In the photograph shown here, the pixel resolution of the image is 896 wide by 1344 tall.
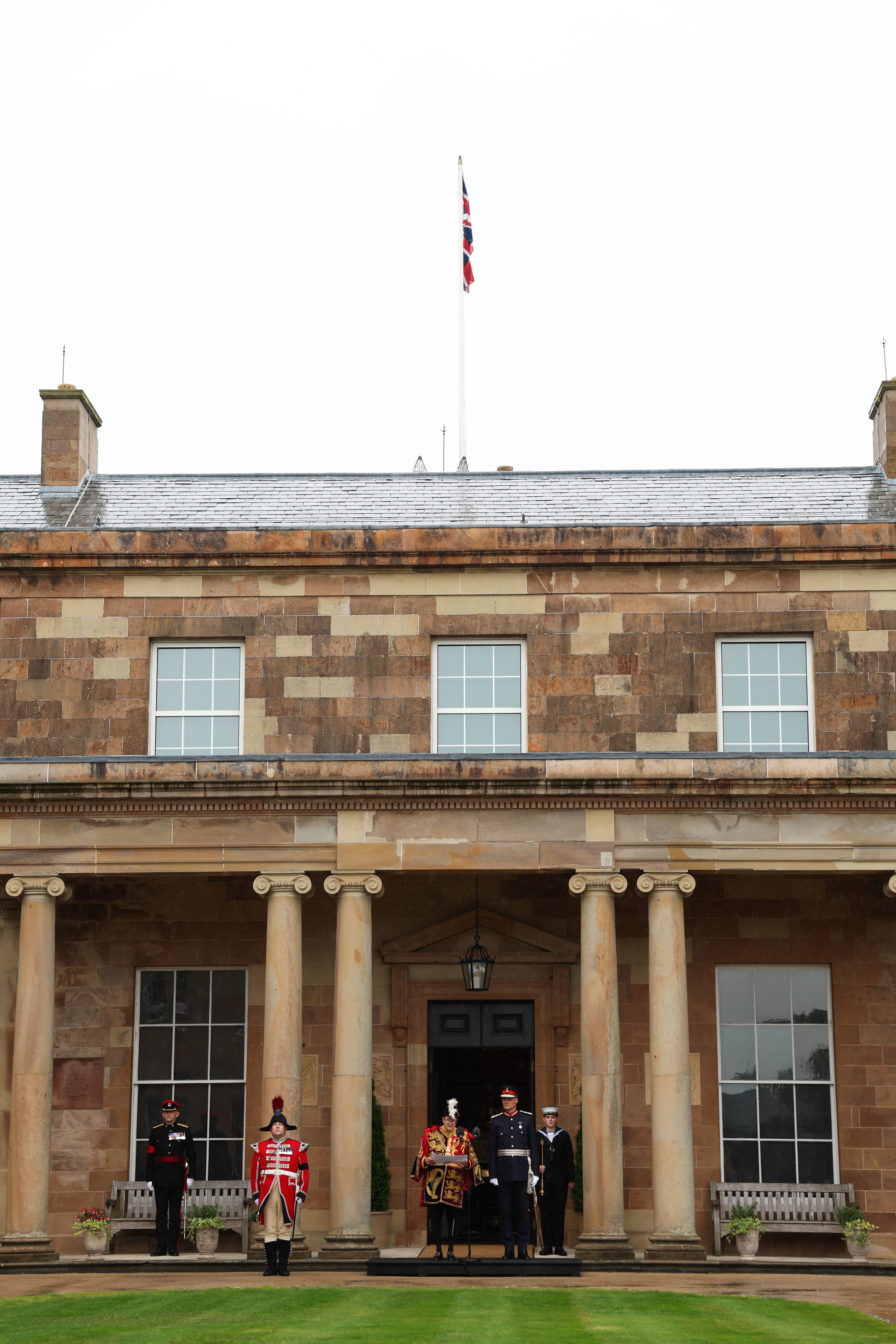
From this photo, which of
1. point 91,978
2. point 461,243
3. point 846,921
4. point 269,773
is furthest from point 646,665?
point 461,243

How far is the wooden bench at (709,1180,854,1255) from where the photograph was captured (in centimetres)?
2147

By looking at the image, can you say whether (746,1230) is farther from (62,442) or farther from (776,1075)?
(62,442)

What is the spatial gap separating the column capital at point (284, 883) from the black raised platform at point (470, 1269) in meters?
4.38

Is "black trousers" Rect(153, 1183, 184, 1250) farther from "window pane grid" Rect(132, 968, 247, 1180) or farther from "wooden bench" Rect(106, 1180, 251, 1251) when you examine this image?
"window pane grid" Rect(132, 968, 247, 1180)

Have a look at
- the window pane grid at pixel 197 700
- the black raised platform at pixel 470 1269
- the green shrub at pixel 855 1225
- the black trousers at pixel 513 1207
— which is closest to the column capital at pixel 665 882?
the black trousers at pixel 513 1207

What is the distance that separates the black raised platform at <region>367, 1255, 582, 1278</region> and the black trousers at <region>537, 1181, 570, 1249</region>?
1821mm

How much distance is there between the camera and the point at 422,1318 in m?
14.2

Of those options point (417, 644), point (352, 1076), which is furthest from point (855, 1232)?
point (417, 644)

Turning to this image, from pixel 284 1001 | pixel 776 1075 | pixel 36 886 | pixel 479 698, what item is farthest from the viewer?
pixel 479 698

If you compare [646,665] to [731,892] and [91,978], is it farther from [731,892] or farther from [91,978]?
[91,978]

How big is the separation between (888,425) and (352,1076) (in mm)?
13798

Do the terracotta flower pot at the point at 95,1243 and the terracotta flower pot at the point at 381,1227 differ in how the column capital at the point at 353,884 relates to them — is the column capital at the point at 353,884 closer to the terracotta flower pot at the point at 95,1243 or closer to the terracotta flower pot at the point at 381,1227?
the terracotta flower pot at the point at 381,1227

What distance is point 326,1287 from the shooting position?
55.6ft

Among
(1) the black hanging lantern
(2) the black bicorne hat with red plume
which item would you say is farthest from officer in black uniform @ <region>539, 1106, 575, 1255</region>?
(2) the black bicorne hat with red plume
